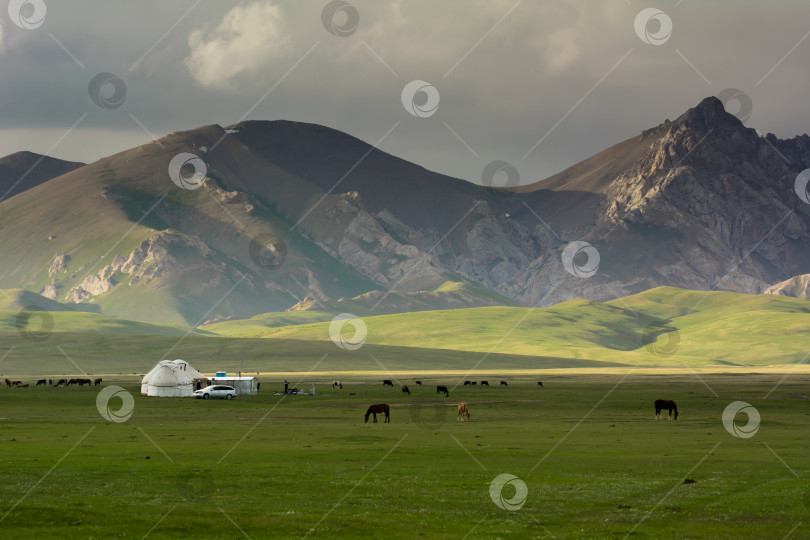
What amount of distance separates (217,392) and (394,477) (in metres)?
76.9

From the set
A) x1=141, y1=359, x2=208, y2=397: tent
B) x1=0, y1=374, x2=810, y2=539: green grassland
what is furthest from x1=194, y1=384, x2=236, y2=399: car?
x1=0, y1=374, x2=810, y2=539: green grassland

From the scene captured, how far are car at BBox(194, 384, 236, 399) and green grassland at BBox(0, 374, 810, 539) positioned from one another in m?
31.4

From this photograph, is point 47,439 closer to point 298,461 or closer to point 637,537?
point 298,461

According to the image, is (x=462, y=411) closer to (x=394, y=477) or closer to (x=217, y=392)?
(x=394, y=477)

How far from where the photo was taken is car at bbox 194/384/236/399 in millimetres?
112312

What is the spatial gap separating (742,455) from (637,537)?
82.6 ft

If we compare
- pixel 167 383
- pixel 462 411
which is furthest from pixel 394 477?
pixel 167 383

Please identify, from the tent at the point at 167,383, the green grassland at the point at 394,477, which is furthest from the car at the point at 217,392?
the green grassland at the point at 394,477

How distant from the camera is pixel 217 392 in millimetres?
112625

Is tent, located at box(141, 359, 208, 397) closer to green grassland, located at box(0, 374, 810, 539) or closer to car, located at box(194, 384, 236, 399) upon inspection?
car, located at box(194, 384, 236, 399)

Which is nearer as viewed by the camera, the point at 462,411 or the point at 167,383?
the point at 462,411

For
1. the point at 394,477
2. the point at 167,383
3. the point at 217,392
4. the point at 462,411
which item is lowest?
the point at 394,477

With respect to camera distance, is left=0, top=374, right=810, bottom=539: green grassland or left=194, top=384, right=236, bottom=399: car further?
left=194, top=384, right=236, bottom=399: car

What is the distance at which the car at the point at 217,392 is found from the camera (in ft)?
368
